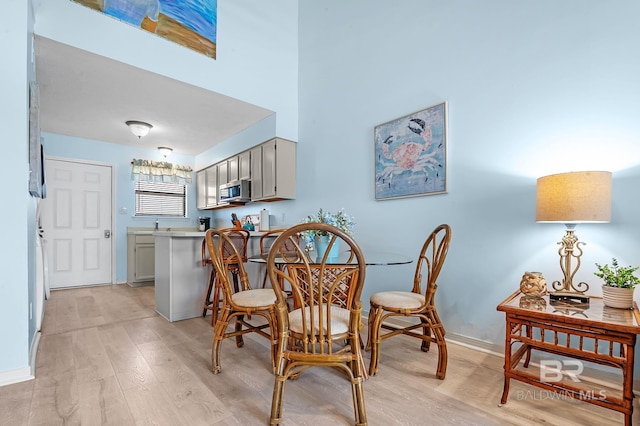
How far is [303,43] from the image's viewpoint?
13.2 feet

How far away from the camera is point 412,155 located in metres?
2.76

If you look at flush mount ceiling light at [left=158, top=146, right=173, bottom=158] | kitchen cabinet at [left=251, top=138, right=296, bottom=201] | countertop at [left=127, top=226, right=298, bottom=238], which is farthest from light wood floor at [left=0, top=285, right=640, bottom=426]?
flush mount ceiling light at [left=158, top=146, right=173, bottom=158]

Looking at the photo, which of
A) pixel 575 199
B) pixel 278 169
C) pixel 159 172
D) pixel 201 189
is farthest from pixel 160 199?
pixel 575 199

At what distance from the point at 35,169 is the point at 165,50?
165 centimetres

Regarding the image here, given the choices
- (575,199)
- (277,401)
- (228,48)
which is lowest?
(277,401)

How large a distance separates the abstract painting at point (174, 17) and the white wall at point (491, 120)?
1481mm

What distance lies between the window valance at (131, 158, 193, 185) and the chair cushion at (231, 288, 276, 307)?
4.30 metres

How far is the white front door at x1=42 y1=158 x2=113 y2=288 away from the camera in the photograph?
14.9 feet

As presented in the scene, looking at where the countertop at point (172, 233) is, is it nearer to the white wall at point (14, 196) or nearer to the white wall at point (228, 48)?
the white wall at point (14, 196)

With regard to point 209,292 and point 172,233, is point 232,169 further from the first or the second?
point 209,292

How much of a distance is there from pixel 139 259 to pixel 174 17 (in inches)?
143

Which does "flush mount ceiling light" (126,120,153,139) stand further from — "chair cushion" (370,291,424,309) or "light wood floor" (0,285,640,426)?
"chair cushion" (370,291,424,309)

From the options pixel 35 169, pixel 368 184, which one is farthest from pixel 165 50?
pixel 368 184

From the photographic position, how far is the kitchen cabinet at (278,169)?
3939mm
